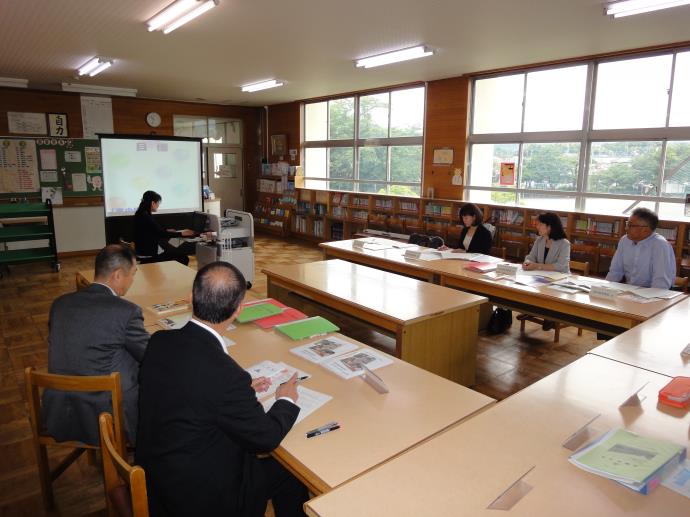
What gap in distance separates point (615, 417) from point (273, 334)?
64.6 inches

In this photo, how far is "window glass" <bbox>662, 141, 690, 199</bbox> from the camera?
17.7ft

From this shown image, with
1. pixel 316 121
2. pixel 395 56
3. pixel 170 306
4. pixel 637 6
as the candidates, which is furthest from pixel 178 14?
pixel 316 121

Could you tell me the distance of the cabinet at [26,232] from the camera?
6.79 metres

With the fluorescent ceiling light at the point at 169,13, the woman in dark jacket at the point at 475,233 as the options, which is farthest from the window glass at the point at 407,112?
the fluorescent ceiling light at the point at 169,13

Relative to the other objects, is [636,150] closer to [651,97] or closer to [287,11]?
[651,97]

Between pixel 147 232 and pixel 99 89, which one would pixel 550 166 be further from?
pixel 99 89

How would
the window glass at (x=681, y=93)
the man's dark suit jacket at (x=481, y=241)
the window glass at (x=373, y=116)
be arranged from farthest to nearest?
the window glass at (x=373, y=116)
the window glass at (x=681, y=93)
the man's dark suit jacket at (x=481, y=241)

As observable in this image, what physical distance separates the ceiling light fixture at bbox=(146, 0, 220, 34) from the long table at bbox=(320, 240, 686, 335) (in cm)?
274

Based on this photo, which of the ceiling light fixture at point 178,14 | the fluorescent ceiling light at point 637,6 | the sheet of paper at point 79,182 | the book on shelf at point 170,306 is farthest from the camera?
the sheet of paper at point 79,182

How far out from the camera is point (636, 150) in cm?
577

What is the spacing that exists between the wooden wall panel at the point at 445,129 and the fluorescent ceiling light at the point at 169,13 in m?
4.46

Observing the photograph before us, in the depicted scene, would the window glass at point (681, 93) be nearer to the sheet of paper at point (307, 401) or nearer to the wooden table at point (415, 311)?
the wooden table at point (415, 311)

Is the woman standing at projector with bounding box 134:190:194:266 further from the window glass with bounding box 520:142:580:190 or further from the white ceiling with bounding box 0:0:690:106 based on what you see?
the window glass with bounding box 520:142:580:190

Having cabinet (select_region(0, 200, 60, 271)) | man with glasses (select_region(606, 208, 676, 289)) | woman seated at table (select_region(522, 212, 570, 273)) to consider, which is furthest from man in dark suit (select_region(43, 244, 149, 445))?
cabinet (select_region(0, 200, 60, 271))
